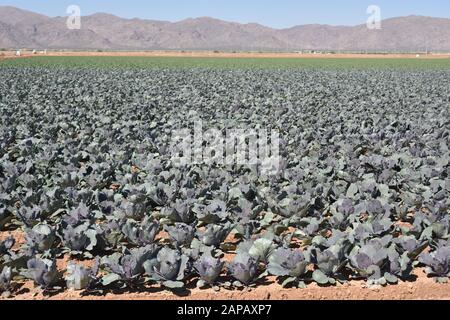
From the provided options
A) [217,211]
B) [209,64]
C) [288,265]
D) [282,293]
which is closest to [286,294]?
[282,293]

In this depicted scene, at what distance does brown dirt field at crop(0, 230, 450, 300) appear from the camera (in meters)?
5.38

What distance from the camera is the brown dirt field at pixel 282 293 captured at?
5.38 m

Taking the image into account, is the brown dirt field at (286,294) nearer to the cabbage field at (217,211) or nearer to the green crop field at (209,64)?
the cabbage field at (217,211)

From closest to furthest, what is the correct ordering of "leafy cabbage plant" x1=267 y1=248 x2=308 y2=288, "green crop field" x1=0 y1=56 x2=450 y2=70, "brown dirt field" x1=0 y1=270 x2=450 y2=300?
1. "brown dirt field" x1=0 y1=270 x2=450 y2=300
2. "leafy cabbage plant" x1=267 y1=248 x2=308 y2=288
3. "green crop field" x1=0 y1=56 x2=450 y2=70

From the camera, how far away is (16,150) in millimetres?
11383

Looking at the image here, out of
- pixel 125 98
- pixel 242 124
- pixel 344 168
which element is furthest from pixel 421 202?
pixel 125 98

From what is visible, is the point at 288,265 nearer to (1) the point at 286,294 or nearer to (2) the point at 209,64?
(1) the point at 286,294

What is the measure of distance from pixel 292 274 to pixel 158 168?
425 cm

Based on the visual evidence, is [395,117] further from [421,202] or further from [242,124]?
[421,202]

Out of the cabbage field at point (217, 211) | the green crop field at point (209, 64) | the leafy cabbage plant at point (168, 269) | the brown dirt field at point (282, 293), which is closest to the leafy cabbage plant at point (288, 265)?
the cabbage field at point (217, 211)

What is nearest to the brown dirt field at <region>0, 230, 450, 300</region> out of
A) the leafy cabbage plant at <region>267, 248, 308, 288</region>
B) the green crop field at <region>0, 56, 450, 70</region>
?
the leafy cabbage plant at <region>267, 248, 308, 288</region>

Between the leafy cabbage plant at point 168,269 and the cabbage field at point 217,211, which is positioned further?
the cabbage field at point 217,211

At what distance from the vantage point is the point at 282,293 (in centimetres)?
549

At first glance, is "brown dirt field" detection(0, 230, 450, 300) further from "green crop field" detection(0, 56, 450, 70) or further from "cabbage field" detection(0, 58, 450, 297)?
"green crop field" detection(0, 56, 450, 70)
